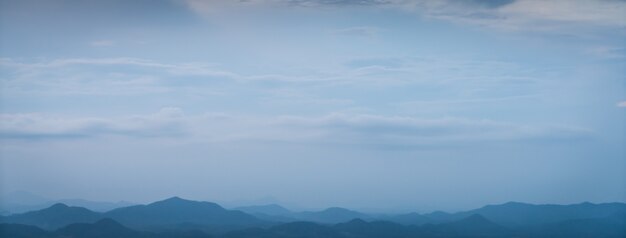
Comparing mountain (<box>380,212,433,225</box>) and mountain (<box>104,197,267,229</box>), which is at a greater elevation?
mountain (<box>380,212,433,225</box>)

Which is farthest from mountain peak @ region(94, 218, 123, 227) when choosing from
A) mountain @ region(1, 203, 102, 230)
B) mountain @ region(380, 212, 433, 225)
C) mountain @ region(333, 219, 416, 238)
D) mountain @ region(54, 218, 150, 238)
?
mountain @ region(380, 212, 433, 225)

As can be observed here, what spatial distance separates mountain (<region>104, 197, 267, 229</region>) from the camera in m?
28.0

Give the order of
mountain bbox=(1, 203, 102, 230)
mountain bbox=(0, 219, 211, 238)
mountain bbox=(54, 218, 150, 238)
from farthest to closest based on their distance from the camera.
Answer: mountain bbox=(1, 203, 102, 230)
mountain bbox=(54, 218, 150, 238)
mountain bbox=(0, 219, 211, 238)

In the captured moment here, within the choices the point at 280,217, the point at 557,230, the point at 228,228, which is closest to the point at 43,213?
the point at 228,228

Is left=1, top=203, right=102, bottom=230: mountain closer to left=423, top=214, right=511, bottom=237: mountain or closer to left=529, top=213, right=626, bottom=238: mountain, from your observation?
→ left=423, top=214, right=511, bottom=237: mountain

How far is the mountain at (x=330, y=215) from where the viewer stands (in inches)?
1299

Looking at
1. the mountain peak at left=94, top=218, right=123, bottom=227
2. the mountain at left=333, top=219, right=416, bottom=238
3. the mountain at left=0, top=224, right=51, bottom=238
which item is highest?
the mountain at left=333, top=219, right=416, bottom=238

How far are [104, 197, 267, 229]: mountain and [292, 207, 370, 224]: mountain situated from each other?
13.6ft

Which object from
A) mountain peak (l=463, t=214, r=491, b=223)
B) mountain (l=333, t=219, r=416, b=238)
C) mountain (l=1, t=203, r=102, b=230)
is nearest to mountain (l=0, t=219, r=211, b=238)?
mountain (l=1, t=203, r=102, b=230)

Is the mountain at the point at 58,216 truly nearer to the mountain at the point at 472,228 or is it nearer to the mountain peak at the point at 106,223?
the mountain peak at the point at 106,223

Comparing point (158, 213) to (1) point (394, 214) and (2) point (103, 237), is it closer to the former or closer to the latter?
(2) point (103, 237)

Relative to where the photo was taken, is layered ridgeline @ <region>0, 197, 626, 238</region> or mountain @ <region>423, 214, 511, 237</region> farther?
mountain @ <region>423, 214, 511, 237</region>

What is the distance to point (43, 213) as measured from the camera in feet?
86.9

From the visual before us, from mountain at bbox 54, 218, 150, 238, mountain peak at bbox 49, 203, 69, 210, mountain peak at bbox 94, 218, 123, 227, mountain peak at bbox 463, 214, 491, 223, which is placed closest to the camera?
mountain at bbox 54, 218, 150, 238
